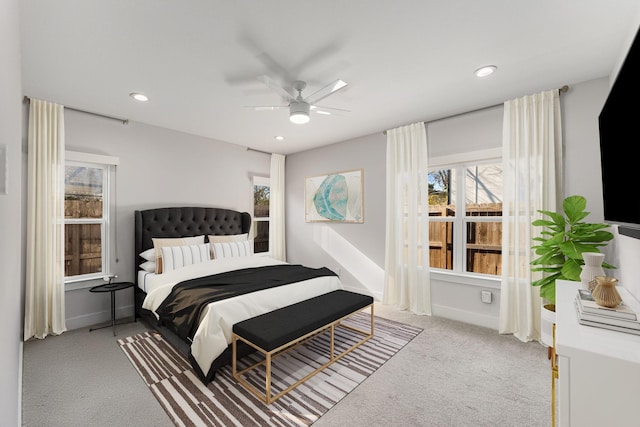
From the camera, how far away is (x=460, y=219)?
359 centimetres

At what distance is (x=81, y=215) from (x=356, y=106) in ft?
11.7

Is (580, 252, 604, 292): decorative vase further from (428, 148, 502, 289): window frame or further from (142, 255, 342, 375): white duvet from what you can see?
(142, 255, 342, 375): white duvet

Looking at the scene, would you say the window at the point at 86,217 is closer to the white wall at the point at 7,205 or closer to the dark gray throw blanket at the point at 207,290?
the dark gray throw blanket at the point at 207,290

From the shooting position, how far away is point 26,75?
2.42 metres

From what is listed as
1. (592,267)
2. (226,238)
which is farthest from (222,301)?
(592,267)

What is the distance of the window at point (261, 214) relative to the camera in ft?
16.8

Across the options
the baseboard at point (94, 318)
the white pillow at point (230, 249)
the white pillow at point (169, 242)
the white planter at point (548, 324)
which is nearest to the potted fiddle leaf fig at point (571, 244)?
the white planter at point (548, 324)

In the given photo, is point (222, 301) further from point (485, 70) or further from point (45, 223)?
point (485, 70)

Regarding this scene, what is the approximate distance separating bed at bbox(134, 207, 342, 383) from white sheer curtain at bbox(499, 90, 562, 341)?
6.28 feet

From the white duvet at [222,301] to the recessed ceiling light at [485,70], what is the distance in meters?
2.52

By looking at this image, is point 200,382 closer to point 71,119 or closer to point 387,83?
point 387,83

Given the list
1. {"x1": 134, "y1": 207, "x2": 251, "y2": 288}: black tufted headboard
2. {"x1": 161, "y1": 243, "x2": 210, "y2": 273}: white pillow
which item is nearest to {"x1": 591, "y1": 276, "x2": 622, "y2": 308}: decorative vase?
{"x1": 161, "y1": 243, "x2": 210, "y2": 273}: white pillow

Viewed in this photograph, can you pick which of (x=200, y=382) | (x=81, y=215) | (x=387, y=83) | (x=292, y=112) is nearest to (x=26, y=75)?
(x=81, y=215)

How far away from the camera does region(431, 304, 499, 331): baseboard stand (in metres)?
3.22
